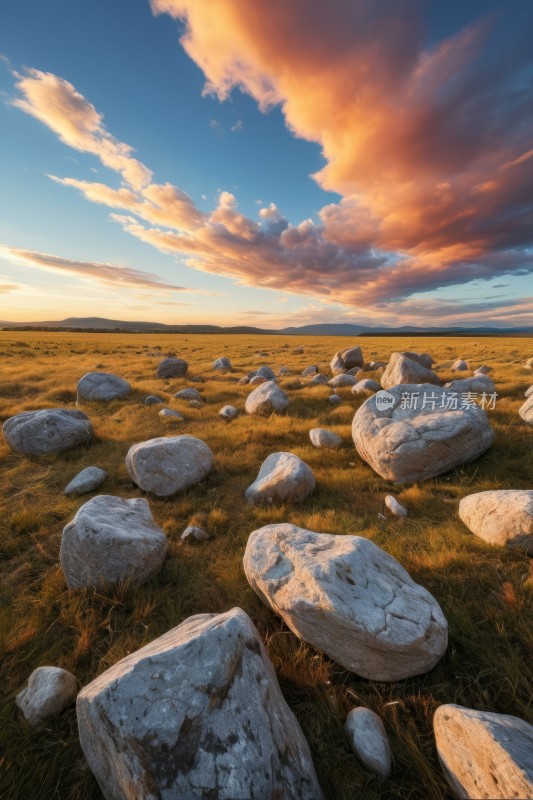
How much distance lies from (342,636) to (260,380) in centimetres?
1450

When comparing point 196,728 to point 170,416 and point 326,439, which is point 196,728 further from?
point 170,416

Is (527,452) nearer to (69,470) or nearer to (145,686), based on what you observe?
(145,686)

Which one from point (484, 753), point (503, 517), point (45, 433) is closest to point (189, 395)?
point (45, 433)

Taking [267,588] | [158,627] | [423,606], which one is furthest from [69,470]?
[423,606]

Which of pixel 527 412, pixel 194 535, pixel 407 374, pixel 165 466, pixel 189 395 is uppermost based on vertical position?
pixel 407 374

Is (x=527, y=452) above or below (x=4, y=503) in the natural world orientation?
above

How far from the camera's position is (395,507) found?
5.59 m

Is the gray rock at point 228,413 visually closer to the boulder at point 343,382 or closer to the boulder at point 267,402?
the boulder at point 267,402

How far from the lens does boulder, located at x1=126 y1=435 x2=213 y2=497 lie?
645 centimetres

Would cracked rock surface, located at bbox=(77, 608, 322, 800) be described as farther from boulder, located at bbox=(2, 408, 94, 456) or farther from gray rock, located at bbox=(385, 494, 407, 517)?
boulder, located at bbox=(2, 408, 94, 456)

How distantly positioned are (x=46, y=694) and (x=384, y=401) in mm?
7172

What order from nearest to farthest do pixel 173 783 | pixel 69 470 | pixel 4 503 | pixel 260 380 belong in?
pixel 173 783
pixel 4 503
pixel 69 470
pixel 260 380

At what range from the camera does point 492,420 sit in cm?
876

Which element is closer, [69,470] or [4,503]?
[4,503]
